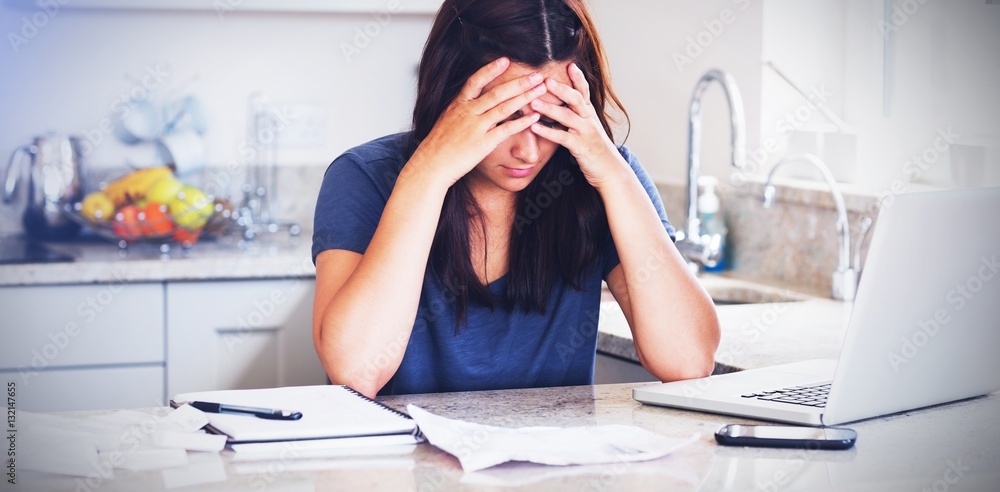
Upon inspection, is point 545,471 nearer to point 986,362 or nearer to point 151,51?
point 986,362

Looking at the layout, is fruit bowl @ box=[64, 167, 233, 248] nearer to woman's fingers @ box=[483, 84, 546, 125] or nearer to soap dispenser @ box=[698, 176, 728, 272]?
soap dispenser @ box=[698, 176, 728, 272]

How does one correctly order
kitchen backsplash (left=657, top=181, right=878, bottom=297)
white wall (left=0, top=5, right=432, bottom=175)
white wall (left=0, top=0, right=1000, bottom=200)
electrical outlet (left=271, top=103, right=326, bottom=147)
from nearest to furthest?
kitchen backsplash (left=657, top=181, right=878, bottom=297)
white wall (left=0, top=0, right=1000, bottom=200)
white wall (left=0, top=5, right=432, bottom=175)
electrical outlet (left=271, top=103, right=326, bottom=147)

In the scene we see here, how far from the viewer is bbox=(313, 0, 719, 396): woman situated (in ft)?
4.25

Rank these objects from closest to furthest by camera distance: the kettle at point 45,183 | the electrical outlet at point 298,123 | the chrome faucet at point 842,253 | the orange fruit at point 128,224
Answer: the chrome faucet at point 842,253, the orange fruit at point 128,224, the kettle at point 45,183, the electrical outlet at point 298,123

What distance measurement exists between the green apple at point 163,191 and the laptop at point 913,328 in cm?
162

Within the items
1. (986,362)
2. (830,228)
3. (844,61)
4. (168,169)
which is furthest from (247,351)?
(986,362)

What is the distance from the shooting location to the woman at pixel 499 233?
129 cm

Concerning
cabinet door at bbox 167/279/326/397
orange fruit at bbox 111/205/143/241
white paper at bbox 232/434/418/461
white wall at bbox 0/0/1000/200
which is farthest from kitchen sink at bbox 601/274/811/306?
white paper at bbox 232/434/418/461

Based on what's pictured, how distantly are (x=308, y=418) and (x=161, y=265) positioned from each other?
1327 mm

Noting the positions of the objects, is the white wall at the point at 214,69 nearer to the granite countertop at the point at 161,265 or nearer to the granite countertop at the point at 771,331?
the granite countertop at the point at 161,265

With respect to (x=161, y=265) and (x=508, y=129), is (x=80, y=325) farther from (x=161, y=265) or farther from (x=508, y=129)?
(x=508, y=129)

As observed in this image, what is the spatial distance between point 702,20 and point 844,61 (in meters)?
0.45

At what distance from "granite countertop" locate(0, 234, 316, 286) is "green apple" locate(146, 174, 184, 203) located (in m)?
0.12

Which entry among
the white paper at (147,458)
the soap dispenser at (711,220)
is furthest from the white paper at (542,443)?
the soap dispenser at (711,220)
